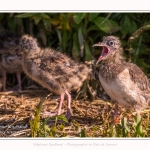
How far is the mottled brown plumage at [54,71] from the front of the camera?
475 centimetres

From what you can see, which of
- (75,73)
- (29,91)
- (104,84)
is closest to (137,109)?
(104,84)

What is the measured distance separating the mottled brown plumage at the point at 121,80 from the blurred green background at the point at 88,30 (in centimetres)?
80

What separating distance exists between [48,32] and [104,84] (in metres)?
1.71

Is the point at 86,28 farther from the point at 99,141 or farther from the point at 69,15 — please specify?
the point at 99,141

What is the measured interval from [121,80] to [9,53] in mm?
1939

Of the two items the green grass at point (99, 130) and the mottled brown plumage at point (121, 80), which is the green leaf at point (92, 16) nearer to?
the mottled brown plumage at point (121, 80)

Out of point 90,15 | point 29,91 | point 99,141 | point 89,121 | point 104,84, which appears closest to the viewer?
point 99,141

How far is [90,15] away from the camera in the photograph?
534cm

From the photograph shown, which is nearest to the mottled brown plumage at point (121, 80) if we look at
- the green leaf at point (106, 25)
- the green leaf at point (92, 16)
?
the green leaf at point (106, 25)

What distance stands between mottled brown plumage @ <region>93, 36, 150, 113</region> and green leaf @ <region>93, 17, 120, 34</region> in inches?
31.0

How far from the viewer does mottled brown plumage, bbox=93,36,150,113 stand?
13.8 feet

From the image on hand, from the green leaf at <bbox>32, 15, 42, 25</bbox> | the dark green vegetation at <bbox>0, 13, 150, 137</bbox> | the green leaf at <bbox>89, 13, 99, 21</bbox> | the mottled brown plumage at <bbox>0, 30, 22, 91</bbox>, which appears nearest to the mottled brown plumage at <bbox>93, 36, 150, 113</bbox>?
the dark green vegetation at <bbox>0, 13, 150, 137</bbox>

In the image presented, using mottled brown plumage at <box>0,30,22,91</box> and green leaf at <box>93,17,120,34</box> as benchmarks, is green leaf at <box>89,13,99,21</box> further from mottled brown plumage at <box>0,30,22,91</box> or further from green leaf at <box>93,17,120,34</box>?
mottled brown plumage at <box>0,30,22,91</box>

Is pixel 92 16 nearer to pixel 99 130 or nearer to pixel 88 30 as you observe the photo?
pixel 88 30
